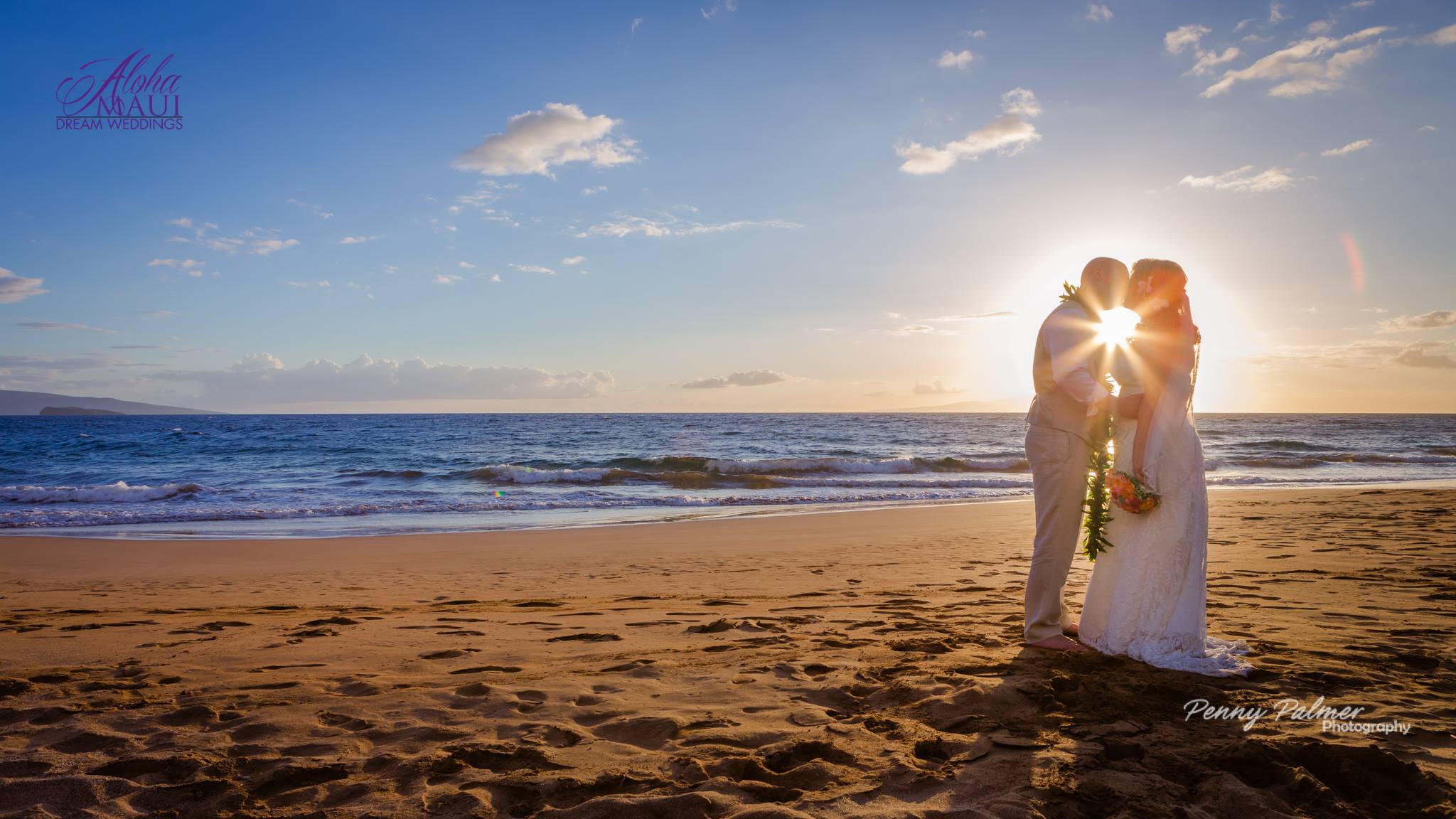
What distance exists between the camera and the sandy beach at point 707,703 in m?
2.34

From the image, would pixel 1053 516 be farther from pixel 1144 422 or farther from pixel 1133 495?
pixel 1144 422

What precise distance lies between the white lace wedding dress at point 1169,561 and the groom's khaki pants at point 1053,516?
0.24m

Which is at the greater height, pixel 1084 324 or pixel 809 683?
pixel 1084 324

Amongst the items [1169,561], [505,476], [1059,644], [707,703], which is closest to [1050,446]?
[1169,561]

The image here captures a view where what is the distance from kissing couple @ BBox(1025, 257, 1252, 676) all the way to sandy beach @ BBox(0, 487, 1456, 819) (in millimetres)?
→ 283

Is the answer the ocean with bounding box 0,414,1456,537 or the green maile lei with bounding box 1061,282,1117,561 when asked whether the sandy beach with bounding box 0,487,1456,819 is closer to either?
the green maile lei with bounding box 1061,282,1117,561

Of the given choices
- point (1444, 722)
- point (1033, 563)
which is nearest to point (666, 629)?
point (1033, 563)

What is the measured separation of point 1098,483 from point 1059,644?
0.85 m

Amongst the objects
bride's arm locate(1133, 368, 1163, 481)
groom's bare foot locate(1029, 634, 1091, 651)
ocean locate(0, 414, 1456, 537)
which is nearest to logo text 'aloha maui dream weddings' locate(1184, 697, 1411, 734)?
groom's bare foot locate(1029, 634, 1091, 651)

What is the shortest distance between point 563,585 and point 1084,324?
487 centimetres

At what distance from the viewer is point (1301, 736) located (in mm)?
2656

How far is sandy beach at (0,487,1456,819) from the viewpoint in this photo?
234 cm

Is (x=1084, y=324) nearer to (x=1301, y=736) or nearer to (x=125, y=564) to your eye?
(x=1301, y=736)

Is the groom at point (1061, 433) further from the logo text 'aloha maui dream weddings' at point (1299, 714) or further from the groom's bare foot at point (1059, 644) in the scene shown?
the logo text 'aloha maui dream weddings' at point (1299, 714)
